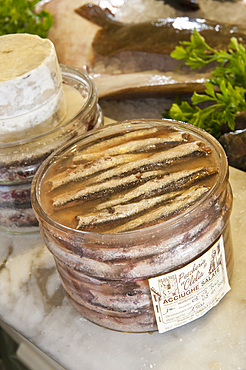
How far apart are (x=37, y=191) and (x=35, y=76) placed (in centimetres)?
20

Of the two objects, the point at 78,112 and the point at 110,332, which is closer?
the point at 110,332

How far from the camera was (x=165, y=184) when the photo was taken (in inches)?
27.1

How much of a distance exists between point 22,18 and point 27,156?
711mm

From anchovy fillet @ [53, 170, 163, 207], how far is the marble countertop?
21 centimetres

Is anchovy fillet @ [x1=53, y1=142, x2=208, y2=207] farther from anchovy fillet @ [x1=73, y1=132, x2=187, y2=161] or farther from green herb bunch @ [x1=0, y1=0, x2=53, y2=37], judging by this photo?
green herb bunch @ [x1=0, y1=0, x2=53, y2=37]

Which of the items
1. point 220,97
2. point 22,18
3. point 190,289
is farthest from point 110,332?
point 22,18

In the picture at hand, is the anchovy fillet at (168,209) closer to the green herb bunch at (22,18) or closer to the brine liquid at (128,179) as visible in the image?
the brine liquid at (128,179)

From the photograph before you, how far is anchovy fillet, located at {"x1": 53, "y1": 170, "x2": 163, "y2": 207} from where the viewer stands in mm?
701

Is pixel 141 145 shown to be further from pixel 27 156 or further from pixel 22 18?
pixel 22 18

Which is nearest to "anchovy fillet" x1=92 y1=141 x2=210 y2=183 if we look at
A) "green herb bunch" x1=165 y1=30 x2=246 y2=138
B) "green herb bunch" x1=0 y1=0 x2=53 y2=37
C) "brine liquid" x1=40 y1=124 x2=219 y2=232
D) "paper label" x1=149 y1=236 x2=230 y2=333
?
"brine liquid" x1=40 y1=124 x2=219 y2=232

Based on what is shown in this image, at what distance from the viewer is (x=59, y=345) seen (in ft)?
2.48

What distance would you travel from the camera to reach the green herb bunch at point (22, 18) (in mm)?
1393

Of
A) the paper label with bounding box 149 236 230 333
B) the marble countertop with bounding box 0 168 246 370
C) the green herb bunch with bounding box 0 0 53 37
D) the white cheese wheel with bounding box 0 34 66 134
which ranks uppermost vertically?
the white cheese wheel with bounding box 0 34 66 134

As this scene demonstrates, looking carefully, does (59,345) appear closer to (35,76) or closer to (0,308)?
(0,308)
